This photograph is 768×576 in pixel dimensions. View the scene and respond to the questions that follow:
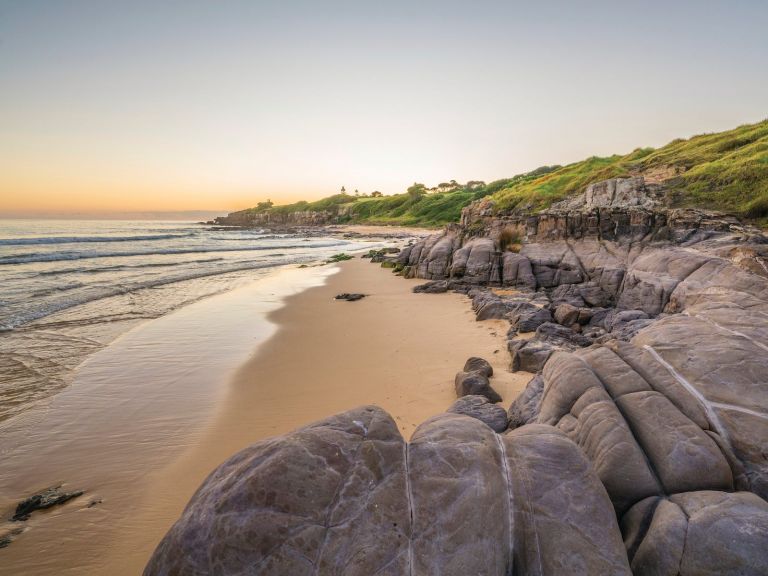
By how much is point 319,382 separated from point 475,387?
3583 mm

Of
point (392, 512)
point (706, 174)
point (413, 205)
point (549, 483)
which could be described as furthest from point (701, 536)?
point (413, 205)

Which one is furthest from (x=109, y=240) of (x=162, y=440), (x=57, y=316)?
(x=162, y=440)

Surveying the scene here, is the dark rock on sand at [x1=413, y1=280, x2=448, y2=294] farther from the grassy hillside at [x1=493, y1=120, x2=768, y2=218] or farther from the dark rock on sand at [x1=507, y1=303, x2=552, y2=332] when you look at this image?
the grassy hillside at [x1=493, y1=120, x2=768, y2=218]

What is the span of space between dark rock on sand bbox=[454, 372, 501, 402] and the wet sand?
1.00ft

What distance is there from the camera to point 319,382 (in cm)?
875

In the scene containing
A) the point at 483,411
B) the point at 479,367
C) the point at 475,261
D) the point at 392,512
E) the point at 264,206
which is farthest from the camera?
the point at 264,206

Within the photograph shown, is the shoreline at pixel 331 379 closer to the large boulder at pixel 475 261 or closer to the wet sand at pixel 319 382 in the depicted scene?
the wet sand at pixel 319 382

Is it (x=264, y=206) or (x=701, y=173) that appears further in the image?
(x=264, y=206)

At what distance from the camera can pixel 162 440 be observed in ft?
21.8

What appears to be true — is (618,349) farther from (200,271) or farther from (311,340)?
(200,271)

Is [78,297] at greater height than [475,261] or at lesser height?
lesser

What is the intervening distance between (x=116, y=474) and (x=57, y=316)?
1225cm

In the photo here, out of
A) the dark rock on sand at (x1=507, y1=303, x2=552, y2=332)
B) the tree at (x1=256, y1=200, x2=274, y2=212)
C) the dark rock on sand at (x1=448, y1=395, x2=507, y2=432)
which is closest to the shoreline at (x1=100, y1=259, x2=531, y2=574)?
the dark rock on sand at (x1=507, y1=303, x2=552, y2=332)

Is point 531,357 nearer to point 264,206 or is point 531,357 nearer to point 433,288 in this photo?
point 433,288
